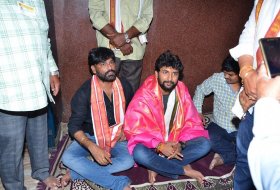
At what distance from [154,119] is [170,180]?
611 millimetres

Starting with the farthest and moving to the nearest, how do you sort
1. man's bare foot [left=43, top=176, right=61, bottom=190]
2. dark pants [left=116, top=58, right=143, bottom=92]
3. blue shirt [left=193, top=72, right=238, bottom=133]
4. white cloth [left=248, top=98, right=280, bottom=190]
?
dark pants [left=116, top=58, right=143, bottom=92] < blue shirt [left=193, top=72, right=238, bottom=133] < man's bare foot [left=43, top=176, right=61, bottom=190] < white cloth [left=248, top=98, right=280, bottom=190]

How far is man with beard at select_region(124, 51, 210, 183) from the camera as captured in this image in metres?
2.88

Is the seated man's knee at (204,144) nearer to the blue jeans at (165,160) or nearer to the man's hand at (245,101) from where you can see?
the blue jeans at (165,160)

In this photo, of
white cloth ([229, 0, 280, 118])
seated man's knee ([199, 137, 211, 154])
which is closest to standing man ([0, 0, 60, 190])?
white cloth ([229, 0, 280, 118])

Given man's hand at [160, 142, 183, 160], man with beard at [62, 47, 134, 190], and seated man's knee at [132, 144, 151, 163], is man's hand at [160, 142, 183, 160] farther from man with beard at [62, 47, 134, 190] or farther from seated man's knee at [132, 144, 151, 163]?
man with beard at [62, 47, 134, 190]

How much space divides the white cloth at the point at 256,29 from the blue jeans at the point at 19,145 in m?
1.66

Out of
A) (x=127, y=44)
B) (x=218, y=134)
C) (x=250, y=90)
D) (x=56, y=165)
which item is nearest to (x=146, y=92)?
(x=127, y=44)

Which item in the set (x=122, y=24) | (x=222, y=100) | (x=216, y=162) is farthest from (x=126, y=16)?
(x=216, y=162)

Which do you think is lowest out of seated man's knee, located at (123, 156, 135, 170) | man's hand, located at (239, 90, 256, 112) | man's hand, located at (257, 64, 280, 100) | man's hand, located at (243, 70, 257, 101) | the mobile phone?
seated man's knee, located at (123, 156, 135, 170)

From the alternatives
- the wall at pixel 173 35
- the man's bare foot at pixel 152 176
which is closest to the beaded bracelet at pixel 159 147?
the man's bare foot at pixel 152 176

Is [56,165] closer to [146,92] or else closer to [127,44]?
[146,92]

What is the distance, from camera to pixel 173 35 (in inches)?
151

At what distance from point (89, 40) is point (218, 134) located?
1.86m

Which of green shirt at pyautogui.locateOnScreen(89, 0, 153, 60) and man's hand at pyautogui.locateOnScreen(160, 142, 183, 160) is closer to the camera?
man's hand at pyautogui.locateOnScreen(160, 142, 183, 160)
